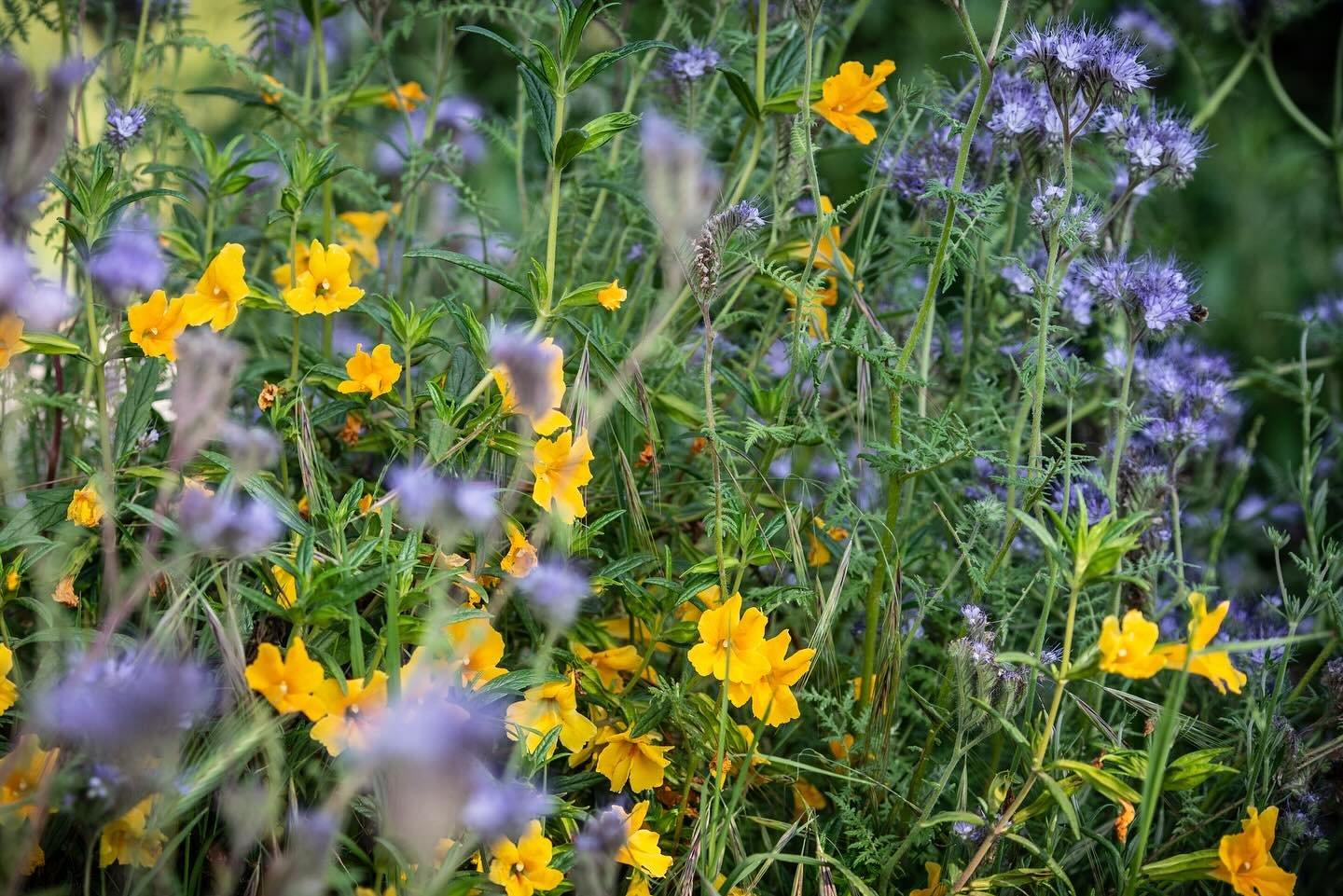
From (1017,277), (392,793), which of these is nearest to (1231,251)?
(1017,277)

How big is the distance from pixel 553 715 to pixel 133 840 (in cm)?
30

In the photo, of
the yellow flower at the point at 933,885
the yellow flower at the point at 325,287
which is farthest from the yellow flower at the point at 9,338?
the yellow flower at the point at 933,885

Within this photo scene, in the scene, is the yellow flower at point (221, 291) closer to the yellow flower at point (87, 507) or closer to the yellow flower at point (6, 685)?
the yellow flower at point (87, 507)

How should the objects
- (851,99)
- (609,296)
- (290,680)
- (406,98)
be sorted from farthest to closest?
1. (406,98)
2. (851,99)
3. (609,296)
4. (290,680)

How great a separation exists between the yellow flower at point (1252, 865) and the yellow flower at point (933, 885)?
0.20 metres

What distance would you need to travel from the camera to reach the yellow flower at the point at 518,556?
2.99 feet

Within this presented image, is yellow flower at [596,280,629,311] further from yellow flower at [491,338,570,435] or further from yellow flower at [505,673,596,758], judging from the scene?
yellow flower at [505,673,596,758]

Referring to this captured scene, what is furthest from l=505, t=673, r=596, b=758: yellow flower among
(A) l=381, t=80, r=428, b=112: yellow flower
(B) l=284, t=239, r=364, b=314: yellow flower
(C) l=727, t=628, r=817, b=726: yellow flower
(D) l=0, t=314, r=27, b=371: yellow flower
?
(A) l=381, t=80, r=428, b=112: yellow flower

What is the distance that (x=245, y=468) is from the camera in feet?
2.32

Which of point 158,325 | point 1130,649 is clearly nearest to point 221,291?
point 158,325

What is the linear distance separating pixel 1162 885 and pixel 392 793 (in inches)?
27.6

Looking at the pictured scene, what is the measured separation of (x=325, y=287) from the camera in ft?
3.31

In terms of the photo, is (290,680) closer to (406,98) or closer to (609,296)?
(609,296)

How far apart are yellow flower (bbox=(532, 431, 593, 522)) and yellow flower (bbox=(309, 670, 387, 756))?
192mm
